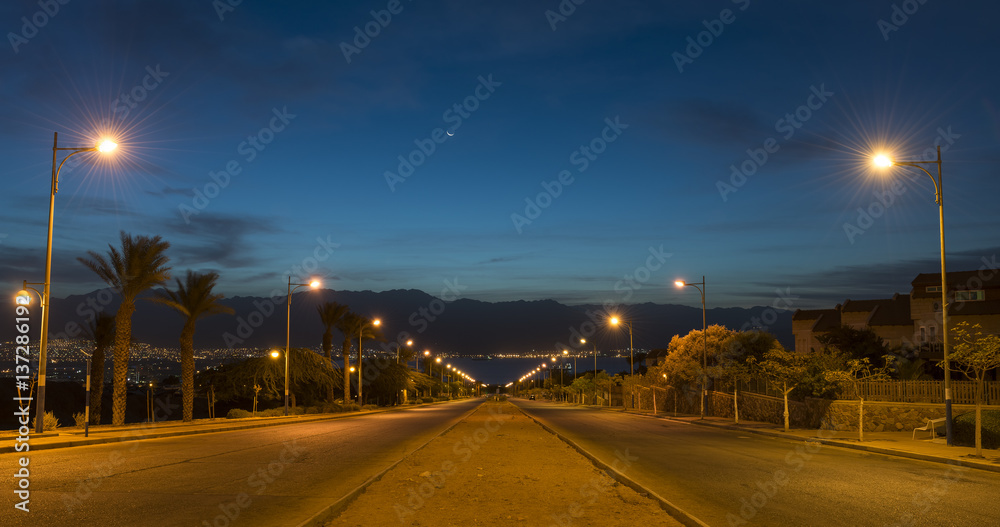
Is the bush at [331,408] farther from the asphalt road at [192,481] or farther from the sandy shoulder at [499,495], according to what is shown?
the sandy shoulder at [499,495]

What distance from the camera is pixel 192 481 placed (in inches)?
536

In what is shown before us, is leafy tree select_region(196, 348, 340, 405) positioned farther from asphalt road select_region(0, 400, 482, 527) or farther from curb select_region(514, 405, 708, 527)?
curb select_region(514, 405, 708, 527)

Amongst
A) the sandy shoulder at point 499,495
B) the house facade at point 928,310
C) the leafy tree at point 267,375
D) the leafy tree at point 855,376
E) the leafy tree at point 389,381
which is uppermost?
the house facade at point 928,310

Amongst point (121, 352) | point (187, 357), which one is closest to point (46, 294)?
point (121, 352)

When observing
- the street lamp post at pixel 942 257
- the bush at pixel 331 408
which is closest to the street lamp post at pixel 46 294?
the street lamp post at pixel 942 257

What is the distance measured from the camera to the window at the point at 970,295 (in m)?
59.0

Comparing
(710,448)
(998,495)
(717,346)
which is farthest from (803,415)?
(998,495)

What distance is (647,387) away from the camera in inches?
2512

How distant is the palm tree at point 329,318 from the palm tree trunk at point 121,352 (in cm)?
2604

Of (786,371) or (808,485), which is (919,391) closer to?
(786,371)

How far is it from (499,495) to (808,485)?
5608mm

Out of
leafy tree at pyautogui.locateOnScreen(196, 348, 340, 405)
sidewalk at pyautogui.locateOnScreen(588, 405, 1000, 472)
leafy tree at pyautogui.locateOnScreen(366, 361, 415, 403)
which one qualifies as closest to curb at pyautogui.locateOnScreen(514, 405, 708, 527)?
sidewalk at pyautogui.locateOnScreen(588, 405, 1000, 472)

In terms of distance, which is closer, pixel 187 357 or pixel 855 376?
pixel 855 376

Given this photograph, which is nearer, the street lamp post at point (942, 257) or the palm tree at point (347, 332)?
the street lamp post at point (942, 257)
